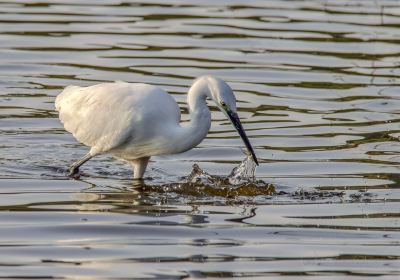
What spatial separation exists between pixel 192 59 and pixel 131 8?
3.15m

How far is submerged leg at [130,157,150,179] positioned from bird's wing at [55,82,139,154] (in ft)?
0.94

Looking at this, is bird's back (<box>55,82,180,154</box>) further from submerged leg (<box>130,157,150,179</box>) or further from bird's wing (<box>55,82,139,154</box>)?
submerged leg (<box>130,157,150,179</box>)

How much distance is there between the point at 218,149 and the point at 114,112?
1.64m

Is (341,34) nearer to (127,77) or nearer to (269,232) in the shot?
(127,77)

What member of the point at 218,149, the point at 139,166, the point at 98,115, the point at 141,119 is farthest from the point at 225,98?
the point at 218,149

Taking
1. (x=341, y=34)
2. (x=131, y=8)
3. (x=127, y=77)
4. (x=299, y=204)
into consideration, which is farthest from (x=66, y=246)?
(x=131, y=8)

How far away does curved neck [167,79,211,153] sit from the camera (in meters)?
11.4

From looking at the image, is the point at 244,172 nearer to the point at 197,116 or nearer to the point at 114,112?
the point at 197,116

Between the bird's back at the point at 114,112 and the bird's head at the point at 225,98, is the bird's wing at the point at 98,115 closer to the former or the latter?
the bird's back at the point at 114,112

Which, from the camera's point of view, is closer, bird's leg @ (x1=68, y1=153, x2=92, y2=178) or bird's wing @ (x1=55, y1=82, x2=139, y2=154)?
bird's wing @ (x1=55, y1=82, x2=139, y2=154)

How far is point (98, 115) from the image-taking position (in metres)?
12.2

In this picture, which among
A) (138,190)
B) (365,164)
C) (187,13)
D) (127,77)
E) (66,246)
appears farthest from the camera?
(187,13)

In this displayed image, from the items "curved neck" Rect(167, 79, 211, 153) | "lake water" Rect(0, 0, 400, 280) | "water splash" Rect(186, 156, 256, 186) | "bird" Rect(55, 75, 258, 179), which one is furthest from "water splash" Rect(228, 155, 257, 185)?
"curved neck" Rect(167, 79, 211, 153)

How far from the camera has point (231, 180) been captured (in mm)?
11766
